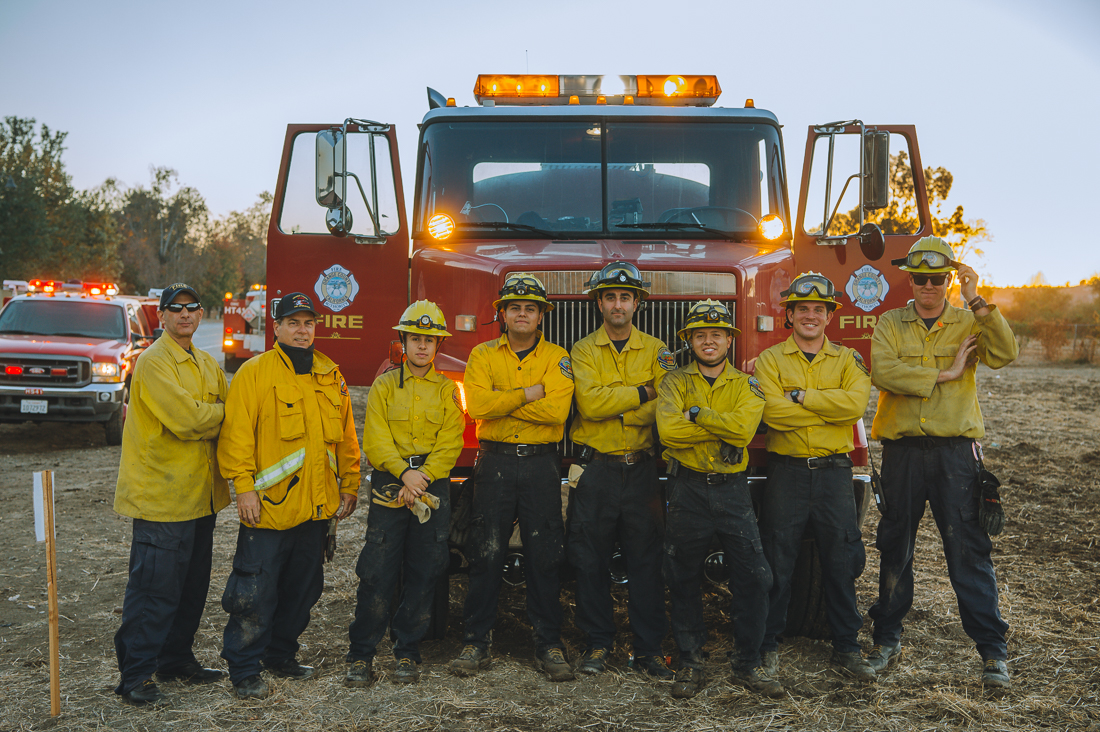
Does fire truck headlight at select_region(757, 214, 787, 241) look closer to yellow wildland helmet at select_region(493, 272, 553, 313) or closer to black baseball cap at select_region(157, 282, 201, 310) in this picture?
yellow wildland helmet at select_region(493, 272, 553, 313)

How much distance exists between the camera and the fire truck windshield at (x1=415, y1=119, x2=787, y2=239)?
5.11 m

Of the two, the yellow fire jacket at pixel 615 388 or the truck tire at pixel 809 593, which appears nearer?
the yellow fire jacket at pixel 615 388

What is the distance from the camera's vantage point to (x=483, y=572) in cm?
432

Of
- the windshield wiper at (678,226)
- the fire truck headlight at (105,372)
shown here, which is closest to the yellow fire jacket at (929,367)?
the windshield wiper at (678,226)

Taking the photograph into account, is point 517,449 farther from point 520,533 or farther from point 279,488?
point 279,488

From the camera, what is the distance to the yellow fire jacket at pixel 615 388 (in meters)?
4.14

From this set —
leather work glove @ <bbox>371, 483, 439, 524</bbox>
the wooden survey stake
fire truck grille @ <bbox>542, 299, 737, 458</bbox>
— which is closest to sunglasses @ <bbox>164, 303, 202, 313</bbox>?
the wooden survey stake

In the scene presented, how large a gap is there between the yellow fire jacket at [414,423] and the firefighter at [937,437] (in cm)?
231

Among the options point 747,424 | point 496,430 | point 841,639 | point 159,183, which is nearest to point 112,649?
point 496,430

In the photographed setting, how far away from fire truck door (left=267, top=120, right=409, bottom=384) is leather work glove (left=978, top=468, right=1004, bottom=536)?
3.52 meters

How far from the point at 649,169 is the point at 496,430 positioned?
2.06 metres

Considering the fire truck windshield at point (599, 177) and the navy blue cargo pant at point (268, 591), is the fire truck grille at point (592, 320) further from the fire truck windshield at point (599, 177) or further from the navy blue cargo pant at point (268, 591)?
the navy blue cargo pant at point (268, 591)

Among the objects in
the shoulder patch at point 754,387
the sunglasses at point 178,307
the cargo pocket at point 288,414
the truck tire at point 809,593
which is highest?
the sunglasses at point 178,307

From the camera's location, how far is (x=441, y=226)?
17.0 feet
